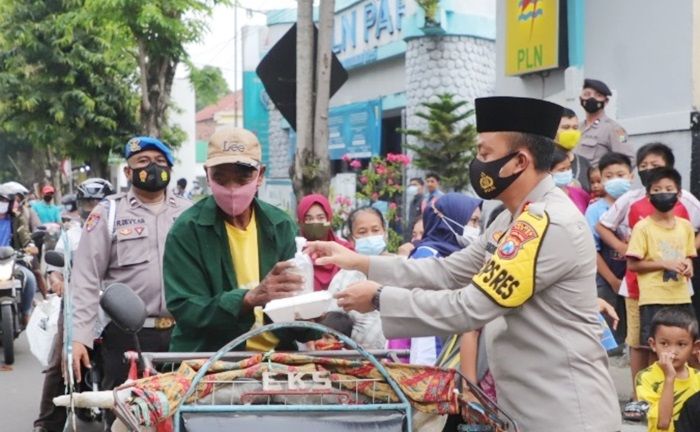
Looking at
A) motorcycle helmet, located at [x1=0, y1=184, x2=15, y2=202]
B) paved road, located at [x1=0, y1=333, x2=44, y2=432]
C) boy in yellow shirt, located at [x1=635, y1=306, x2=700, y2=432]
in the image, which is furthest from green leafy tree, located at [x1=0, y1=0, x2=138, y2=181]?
boy in yellow shirt, located at [x1=635, y1=306, x2=700, y2=432]

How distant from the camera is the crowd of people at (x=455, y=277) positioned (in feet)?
10.6

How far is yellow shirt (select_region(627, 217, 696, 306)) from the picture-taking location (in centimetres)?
716

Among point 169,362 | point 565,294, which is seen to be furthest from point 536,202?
point 169,362

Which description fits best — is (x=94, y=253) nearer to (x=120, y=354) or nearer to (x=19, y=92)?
(x=120, y=354)

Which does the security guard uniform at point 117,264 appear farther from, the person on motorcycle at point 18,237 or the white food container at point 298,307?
the person on motorcycle at point 18,237

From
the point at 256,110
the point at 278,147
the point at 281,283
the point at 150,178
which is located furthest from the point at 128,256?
the point at 256,110

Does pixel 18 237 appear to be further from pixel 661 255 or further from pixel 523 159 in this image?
pixel 523 159

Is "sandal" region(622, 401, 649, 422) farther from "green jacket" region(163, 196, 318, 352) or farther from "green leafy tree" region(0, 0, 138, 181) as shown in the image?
"green leafy tree" region(0, 0, 138, 181)

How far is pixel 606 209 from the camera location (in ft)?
26.2

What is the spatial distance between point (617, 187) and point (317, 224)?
255 cm

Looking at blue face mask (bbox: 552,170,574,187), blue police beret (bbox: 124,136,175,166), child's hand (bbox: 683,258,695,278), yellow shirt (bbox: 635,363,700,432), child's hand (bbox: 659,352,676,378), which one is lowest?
yellow shirt (bbox: 635,363,700,432)

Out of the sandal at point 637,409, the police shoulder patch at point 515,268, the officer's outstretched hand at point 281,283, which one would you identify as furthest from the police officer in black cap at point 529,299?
the sandal at point 637,409

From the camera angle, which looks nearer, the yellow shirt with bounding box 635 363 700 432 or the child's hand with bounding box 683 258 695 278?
the yellow shirt with bounding box 635 363 700 432

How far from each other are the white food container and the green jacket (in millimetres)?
514
